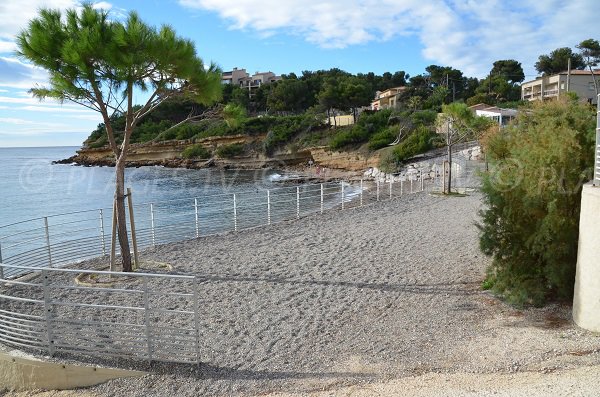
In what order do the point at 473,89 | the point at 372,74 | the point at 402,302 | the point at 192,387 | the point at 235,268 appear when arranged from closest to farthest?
the point at 192,387, the point at 402,302, the point at 235,268, the point at 473,89, the point at 372,74

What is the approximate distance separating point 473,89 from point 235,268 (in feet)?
247

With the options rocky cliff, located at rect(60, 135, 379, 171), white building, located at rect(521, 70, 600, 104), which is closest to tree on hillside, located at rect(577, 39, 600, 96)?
white building, located at rect(521, 70, 600, 104)

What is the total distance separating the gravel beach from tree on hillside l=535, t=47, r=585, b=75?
65967mm

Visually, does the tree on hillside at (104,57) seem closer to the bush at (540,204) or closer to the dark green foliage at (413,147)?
the bush at (540,204)

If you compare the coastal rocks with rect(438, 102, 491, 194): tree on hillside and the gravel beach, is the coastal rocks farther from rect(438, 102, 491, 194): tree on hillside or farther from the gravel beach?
the gravel beach

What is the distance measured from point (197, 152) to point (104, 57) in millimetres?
66262

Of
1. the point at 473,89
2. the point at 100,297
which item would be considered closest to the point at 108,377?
the point at 100,297

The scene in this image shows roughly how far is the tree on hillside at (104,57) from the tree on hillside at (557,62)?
6977 cm

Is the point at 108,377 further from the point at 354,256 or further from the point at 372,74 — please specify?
the point at 372,74

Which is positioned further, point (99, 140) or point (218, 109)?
point (99, 140)

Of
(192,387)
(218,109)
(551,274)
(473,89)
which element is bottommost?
(192,387)

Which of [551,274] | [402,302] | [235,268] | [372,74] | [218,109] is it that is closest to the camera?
[551,274]

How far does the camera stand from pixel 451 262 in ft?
33.4

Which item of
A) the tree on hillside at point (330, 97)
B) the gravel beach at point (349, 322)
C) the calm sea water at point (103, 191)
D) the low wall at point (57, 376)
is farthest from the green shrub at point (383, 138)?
the low wall at point (57, 376)
